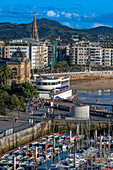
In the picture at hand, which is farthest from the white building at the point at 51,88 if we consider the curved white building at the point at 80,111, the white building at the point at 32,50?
the white building at the point at 32,50

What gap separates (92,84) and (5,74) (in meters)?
56.4

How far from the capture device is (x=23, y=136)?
65375 millimetres

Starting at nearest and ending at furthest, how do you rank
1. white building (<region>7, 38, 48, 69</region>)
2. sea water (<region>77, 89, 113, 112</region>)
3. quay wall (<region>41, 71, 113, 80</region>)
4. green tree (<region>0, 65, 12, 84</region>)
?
green tree (<region>0, 65, 12, 84</region>), sea water (<region>77, 89, 113, 112</region>), quay wall (<region>41, 71, 113, 80</region>), white building (<region>7, 38, 48, 69</region>)

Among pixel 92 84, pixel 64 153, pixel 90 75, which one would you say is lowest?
pixel 64 153

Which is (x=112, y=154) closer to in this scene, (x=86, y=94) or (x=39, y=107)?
(x=39, y=107)

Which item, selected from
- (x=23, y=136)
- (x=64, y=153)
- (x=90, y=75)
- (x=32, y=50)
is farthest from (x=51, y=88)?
(x=32, y=50)

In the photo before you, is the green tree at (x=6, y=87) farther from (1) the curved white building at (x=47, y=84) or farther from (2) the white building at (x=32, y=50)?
(2) the white building at (x=32, y=50)

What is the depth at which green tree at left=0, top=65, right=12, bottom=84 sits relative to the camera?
102 m

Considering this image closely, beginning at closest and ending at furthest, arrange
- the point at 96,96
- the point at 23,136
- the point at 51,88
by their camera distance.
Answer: the point at 23,136
the point at 51,88
the point at 96,96

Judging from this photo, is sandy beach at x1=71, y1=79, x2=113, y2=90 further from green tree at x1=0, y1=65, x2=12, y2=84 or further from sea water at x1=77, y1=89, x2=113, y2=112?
green tree at x1=0, y1=65, x2=12, y2=84

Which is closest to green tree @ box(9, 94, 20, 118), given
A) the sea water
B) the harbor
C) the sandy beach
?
the harbor

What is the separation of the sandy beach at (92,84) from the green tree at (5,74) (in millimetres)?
39391

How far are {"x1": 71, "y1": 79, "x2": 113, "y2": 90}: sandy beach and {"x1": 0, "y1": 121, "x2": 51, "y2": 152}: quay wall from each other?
6938cm

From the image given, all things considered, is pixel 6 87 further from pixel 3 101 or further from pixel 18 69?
pixel 3 101
